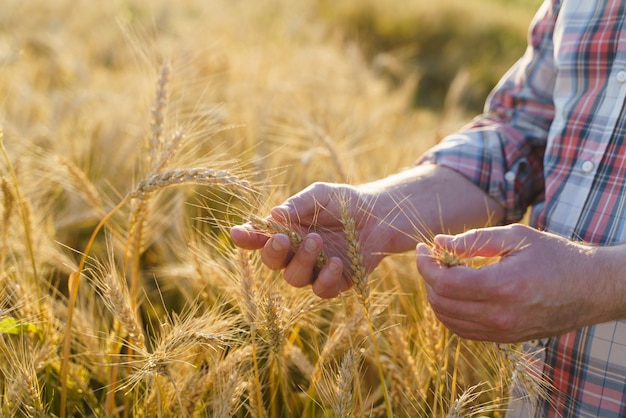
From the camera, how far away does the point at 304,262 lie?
988 mm

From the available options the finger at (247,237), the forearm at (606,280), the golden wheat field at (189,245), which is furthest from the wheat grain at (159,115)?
the forearm at (606,280)

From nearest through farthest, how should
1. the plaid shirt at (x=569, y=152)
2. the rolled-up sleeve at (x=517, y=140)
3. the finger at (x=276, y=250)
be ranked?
1. the finger at (x=276, y=250)
2. the plaid shirt at (x=569, y=152)
3. the rolled-up sleeve at (x=517, y=140)

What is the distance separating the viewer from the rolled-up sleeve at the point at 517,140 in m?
1.36

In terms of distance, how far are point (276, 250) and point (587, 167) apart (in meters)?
0.66

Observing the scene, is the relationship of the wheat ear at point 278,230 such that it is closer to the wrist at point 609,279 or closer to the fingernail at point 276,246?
the fingernail at point 276,246

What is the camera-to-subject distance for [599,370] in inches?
42.2

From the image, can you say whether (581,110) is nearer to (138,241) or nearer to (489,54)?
(138,241)

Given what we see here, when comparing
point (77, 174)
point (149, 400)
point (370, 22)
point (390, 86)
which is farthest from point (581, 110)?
point (370, 22)

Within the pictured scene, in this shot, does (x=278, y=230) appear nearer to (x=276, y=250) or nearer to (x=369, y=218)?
(x=276, y=250)

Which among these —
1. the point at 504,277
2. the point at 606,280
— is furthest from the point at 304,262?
the point at 606,280

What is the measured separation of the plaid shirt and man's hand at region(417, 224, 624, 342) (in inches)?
8.7

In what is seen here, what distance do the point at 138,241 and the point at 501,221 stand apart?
0.85m

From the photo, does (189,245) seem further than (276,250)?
Yes

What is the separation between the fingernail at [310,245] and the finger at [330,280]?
41 millimetres
